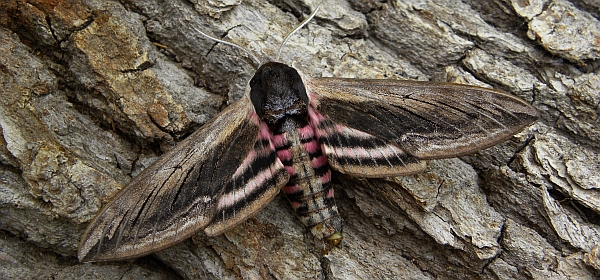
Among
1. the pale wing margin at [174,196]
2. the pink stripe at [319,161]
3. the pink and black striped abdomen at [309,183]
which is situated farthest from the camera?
the pink stripe at [319,161]

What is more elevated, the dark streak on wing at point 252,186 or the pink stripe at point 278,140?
the pink stripe at point 278,140

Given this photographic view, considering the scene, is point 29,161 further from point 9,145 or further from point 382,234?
point 382,234

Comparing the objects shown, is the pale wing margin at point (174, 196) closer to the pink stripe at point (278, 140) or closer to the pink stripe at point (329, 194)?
the pink stripe at point (278, 140)

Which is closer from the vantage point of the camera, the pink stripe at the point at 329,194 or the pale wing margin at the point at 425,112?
the pale wing margin at the point at 425,112

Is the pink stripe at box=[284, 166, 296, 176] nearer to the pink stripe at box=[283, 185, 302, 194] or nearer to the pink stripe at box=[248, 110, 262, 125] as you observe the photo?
the pink stripe at box=[283, 185, 302, 194]

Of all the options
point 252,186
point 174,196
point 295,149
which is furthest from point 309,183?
point 174,196

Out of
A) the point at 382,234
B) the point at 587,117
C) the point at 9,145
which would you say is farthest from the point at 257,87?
the point at 587,117

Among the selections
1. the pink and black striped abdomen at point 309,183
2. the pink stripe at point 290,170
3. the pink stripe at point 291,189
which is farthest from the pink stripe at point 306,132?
the pink stripe at point 291,189
